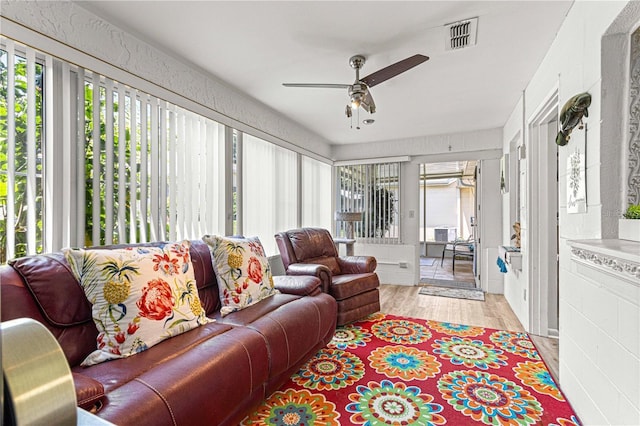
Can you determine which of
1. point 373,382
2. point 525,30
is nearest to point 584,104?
point 525,30

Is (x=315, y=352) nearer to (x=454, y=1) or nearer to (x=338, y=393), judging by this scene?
(x=338, y=393)

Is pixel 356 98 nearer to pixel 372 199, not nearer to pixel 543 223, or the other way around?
pixel 543 223

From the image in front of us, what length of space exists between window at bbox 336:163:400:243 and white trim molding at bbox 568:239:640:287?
3702 millimetres

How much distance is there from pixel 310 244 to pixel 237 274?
1.53 m

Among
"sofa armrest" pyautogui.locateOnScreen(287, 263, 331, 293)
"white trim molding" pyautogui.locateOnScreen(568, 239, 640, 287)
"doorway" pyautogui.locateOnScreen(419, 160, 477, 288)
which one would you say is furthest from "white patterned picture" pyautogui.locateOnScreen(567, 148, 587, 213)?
"doorway" pyautogui.locateOnScreen(419, 160, 477, 288)

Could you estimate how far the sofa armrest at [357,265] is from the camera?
141 inches

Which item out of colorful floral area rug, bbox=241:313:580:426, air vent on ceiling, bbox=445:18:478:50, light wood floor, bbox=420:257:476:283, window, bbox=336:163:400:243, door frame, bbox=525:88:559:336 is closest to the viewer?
colorful floral area rug, bbox=241:313:580:426

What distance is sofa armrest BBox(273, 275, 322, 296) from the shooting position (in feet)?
8.36

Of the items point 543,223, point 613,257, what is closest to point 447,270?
point 543,223

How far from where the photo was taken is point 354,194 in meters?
5.55

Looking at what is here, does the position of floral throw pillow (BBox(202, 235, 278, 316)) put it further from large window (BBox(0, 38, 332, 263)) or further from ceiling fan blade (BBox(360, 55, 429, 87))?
ceiling fan blade (BBox(360, 55, 429, 87))

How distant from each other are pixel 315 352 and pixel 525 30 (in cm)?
269

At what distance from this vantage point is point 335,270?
12.1ft

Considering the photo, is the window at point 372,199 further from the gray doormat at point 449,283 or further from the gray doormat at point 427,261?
the gray doormat at point 427,261
